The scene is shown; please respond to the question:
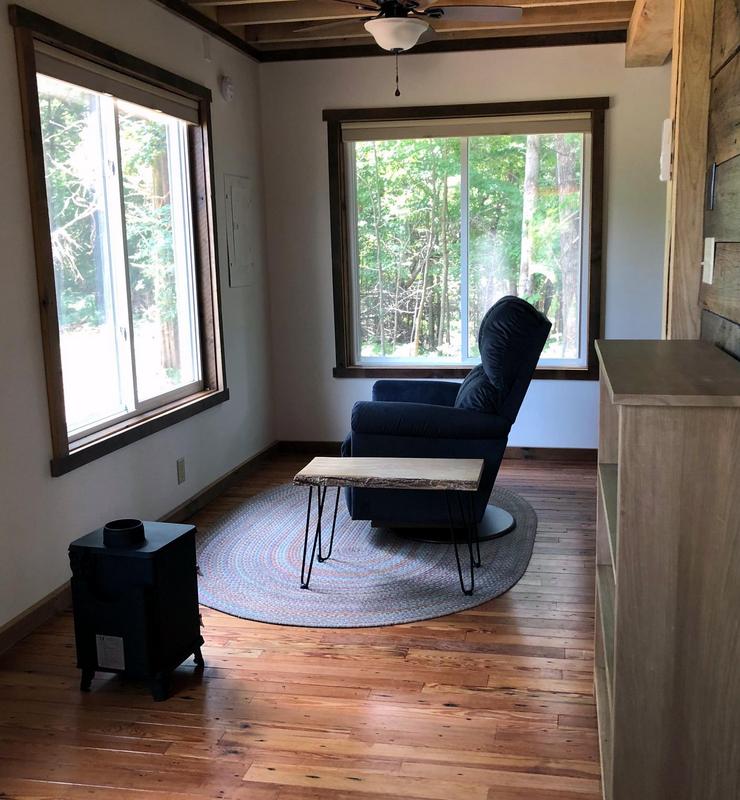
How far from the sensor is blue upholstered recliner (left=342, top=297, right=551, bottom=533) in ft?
11.8

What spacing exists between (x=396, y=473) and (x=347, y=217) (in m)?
2.55

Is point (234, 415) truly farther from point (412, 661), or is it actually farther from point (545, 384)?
point (412, 661)

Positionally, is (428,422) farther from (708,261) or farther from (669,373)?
(669,373)

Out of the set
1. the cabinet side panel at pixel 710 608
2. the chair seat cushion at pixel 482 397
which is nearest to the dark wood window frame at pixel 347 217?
the chair seat cushion at pixel 482 397

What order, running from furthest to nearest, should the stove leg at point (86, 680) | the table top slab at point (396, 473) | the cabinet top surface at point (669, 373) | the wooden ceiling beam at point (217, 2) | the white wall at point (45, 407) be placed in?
the wooden ceiling beam at point (217, 2) → the table top slab at point (396, 473) → the white wall at point (45, 407) → the stove leg at point (86, 680) → the cabinet top surface at point (669, 373)

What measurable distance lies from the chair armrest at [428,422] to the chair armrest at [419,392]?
27.5 inches

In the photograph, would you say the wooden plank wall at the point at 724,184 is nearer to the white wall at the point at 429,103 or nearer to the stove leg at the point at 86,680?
the stove leg at the point at 86,680

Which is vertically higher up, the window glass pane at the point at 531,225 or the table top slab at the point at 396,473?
the window glass pane at the point at 531,225

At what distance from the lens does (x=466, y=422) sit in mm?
3615

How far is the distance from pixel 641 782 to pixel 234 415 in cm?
358

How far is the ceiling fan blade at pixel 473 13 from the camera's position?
339 centimetres

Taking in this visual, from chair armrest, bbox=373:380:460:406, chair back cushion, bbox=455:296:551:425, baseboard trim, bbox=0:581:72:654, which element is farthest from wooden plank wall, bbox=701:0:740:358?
baseboard trim, bbox=0:581:72:654

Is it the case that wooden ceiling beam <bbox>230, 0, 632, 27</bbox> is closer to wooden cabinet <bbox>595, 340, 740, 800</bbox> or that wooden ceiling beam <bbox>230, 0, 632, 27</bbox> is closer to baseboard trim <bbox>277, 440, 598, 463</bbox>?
baseboard trim <bbox>277, 440, 598, 463</bbox>

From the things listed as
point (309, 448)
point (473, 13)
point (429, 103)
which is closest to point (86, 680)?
point (473, 13)
